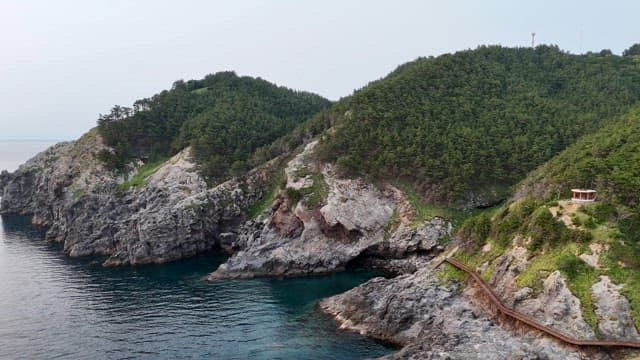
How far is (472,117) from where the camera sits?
11856cm

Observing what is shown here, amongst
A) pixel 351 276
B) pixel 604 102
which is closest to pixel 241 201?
pixel 351 276

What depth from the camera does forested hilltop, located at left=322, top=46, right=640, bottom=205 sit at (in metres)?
105

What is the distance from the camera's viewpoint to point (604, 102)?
12469 cm

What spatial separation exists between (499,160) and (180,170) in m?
69.9

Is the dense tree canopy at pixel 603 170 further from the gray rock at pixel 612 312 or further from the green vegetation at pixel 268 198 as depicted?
the green vegetation at pixel 268 198

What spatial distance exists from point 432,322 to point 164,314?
116 feet

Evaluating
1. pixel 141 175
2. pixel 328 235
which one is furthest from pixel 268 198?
pixel 141 175

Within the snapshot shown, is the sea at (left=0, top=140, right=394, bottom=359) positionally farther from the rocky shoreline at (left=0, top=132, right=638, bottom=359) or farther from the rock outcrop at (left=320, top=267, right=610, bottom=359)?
the rocky shoreline at (left=0, top=132, right=638, bottom=359)

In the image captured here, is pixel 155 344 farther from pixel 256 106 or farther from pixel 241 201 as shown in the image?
pixel 256 106

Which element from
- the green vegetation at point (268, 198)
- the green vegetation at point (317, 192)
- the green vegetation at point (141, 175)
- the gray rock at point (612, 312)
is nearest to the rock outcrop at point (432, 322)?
the gray rock at point (612, 312)

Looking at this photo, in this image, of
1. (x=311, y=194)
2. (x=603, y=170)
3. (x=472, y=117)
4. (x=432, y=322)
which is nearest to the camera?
(x=432, y=322)

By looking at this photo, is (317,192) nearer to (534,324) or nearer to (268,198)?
(268,198)

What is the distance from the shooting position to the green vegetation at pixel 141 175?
127 metres

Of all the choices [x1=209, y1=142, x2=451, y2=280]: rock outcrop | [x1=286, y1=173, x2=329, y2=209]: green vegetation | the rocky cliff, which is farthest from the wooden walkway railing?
[x1=286, y1=173, x2=329, y2=209]: green vegetation
